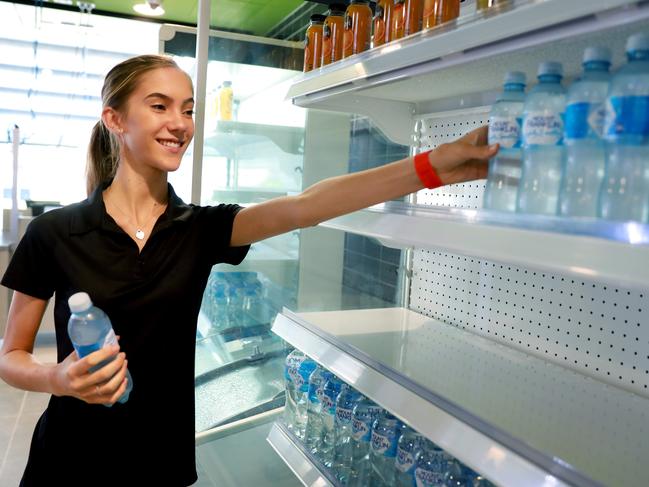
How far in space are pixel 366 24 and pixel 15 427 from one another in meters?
3.35

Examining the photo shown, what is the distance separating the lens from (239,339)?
2992 mm

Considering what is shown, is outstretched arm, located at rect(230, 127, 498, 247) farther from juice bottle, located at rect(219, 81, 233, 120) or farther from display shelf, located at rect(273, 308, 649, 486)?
juice bottle, located at rect(219, 81, 233, 120)

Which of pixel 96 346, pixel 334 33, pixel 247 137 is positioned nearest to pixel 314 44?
pixel 334 33

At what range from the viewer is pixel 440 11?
4.33ft

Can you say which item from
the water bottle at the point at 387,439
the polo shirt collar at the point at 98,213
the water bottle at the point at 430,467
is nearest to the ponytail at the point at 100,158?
the polo shirt collar at the point at 98,213

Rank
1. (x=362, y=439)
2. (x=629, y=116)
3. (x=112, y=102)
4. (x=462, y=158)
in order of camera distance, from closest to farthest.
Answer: (x=629, y=116), (x=462, y=158), (x=112, y=102), (x=362, y=439)

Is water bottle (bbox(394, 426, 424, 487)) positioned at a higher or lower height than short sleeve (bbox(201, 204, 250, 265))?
lower

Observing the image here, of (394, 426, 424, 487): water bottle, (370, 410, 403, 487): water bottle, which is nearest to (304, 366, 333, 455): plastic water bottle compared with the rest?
(370, 410, 403, 487): water bottle

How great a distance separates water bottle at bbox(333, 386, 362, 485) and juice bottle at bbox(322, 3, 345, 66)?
106cm

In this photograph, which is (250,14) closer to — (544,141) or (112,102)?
(112,102)

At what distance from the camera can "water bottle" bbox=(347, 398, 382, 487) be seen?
→ 69.6 inches

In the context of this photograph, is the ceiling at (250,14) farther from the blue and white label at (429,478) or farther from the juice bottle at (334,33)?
the blue and white label at (429,478)

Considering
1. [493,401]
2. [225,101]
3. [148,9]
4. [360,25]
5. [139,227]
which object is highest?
[148,9]

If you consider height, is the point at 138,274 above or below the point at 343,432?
above
